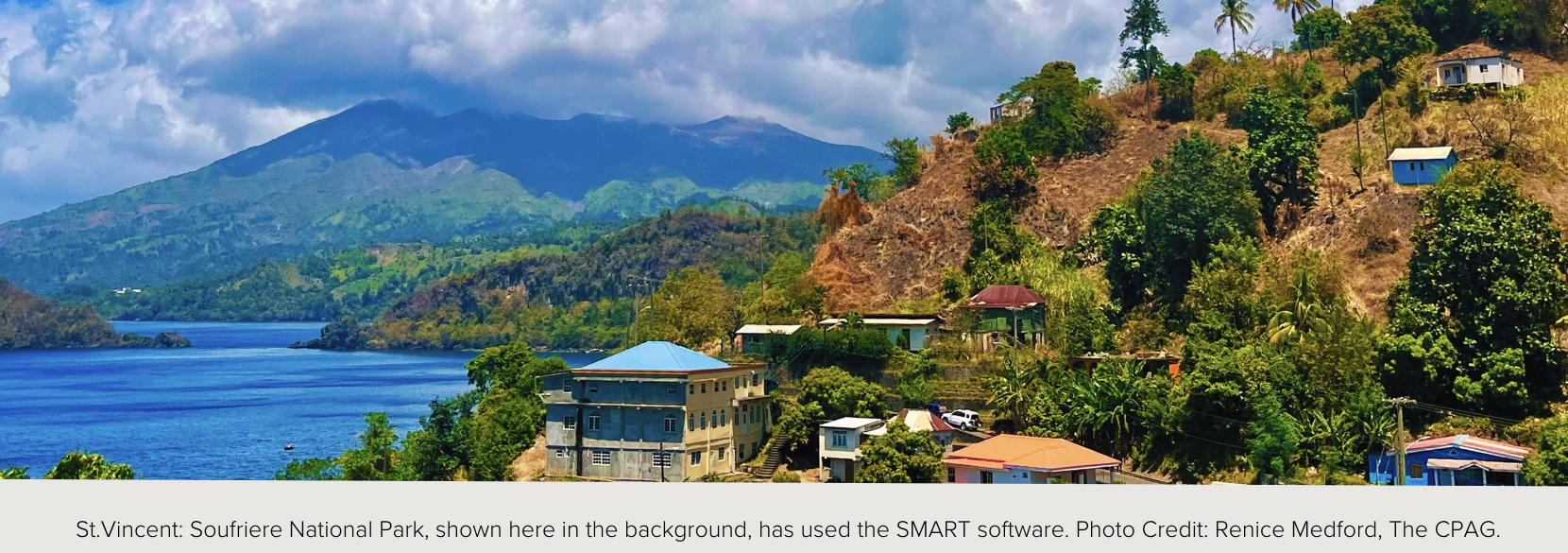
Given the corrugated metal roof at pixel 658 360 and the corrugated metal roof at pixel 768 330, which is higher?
the corrugated metal roof at pixel 768 330

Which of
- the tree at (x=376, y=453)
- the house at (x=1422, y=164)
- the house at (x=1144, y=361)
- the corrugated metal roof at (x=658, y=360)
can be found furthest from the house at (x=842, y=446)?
the house at (x=1422, y=164)

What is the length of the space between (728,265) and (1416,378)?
121 meters

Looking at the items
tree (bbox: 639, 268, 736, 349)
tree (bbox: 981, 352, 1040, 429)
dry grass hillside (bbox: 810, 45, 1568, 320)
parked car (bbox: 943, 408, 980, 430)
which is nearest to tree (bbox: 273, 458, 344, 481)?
tree (bbox: 639, 268, 736, 349)

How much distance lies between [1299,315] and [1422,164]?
36.1 feet

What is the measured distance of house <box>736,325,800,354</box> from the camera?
51756mm

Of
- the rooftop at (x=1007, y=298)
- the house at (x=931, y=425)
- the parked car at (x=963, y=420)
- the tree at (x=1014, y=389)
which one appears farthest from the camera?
the rooftop at (x=1007, y=298)

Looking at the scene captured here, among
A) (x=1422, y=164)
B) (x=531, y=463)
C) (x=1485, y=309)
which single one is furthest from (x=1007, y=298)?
(x=531, y=463)

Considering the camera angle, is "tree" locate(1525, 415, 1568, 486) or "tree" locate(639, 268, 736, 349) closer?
"tree" locate(1525, 415, 1568, 486)

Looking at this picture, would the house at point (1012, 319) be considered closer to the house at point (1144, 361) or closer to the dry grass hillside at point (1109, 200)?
the house at point (1144, 361)

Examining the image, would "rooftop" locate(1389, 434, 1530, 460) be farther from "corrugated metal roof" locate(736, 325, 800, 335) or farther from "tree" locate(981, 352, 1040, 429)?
"corrugated metal roof" locate(736, 325, 800, 335)

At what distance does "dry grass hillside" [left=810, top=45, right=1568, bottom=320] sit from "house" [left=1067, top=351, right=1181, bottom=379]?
610cm

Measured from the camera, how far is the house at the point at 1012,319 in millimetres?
49438

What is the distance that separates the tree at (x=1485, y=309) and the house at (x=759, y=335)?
20.9 metres

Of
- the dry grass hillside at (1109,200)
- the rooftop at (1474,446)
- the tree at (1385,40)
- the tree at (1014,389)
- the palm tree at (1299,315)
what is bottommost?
the rooftop at (1474,446)
